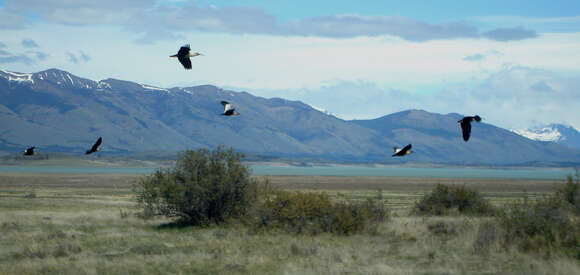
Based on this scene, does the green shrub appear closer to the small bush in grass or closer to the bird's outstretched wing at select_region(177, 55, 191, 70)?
the small bush in grass

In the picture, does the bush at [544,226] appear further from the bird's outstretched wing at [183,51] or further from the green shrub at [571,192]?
the bird's outstretched wing at [183,51]

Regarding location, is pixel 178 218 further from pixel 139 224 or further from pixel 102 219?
pixel 102 219

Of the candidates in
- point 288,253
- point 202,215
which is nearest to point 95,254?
point 288,253

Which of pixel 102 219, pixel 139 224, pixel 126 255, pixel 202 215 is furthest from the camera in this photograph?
pixel 102 219

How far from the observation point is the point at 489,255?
781 inches

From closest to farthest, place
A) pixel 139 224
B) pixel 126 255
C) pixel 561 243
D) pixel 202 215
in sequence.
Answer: pixel 561 243 < pixel 126 255 < pixel 202 215 < pixel 139 224

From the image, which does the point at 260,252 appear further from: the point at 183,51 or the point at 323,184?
the point at 323,184

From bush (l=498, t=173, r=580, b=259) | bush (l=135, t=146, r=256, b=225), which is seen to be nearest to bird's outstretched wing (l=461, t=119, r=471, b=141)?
bush (l=498, t=173, r=580, b=259)

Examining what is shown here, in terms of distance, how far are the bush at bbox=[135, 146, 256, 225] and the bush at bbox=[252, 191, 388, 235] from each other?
1917 millimetres

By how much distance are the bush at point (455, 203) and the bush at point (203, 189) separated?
39.2 ft

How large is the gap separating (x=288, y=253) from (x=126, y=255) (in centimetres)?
530

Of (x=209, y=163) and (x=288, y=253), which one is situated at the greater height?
(x=209, y=163)

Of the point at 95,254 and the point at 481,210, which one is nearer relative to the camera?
the point at 95,254

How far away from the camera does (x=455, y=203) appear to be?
35906 mm
